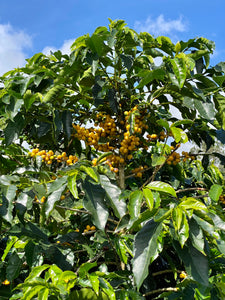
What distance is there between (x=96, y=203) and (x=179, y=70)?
69 cm

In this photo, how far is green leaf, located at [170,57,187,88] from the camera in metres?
1.35

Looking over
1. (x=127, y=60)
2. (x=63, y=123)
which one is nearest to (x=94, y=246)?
(x=63, y=123)

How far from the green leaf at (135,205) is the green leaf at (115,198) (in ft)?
0.23

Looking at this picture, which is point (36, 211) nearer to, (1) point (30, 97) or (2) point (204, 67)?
(1) point (30, 97)

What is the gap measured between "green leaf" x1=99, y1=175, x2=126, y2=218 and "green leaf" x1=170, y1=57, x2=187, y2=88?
20.9 inches

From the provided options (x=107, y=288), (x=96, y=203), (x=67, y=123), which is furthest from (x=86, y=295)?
(x=67, y=123)

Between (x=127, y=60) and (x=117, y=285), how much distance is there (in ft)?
3.57

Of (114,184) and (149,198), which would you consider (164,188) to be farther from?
(114,184)

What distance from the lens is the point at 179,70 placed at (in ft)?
4.49

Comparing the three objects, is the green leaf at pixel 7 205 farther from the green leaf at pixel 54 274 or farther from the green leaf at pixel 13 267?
the green leaf at pixel 13 267

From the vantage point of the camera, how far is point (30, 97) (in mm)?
1554

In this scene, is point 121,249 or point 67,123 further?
point 67,123

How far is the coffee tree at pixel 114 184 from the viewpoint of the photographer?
1.09 m

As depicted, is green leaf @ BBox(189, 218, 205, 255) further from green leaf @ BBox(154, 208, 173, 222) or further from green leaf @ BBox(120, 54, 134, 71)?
green leaf @ BBox(120, 54, 134, 71)
